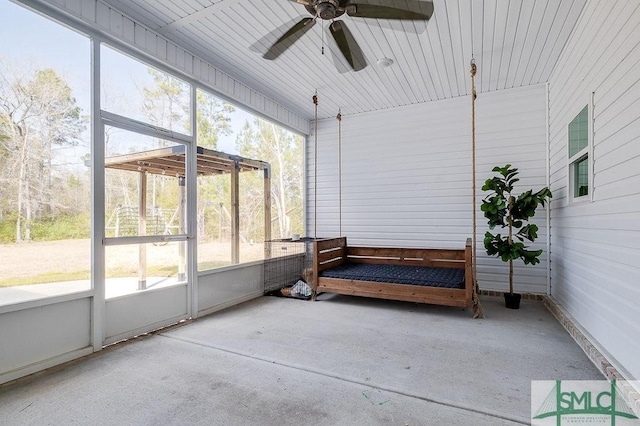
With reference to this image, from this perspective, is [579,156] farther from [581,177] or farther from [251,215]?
[251,215]

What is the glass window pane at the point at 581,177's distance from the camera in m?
3.05

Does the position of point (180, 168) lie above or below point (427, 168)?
below

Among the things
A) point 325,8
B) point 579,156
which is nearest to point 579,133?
point 579,156

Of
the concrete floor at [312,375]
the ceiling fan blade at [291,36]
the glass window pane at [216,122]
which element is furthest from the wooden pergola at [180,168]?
the ceiling fan blade at [291,36]

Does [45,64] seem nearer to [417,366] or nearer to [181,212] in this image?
[181,212]

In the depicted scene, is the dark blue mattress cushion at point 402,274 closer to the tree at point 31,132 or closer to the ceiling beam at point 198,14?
the tree at point 31,132

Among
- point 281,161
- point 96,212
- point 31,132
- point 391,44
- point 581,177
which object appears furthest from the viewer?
point 281,161

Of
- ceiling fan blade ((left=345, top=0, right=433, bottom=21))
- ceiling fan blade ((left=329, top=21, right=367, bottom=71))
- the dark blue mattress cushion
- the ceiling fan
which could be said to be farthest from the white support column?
the dark blue mattress cushion

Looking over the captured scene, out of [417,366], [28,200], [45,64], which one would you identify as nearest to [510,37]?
[417,366]

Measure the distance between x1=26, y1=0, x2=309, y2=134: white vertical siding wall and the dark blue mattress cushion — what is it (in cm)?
280

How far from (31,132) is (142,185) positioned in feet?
3.27

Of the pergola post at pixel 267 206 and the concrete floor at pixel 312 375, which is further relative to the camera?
the pergola post at pixel 267 206

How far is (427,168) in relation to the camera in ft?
17.3

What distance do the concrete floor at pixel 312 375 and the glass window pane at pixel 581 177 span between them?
4.79 ft
